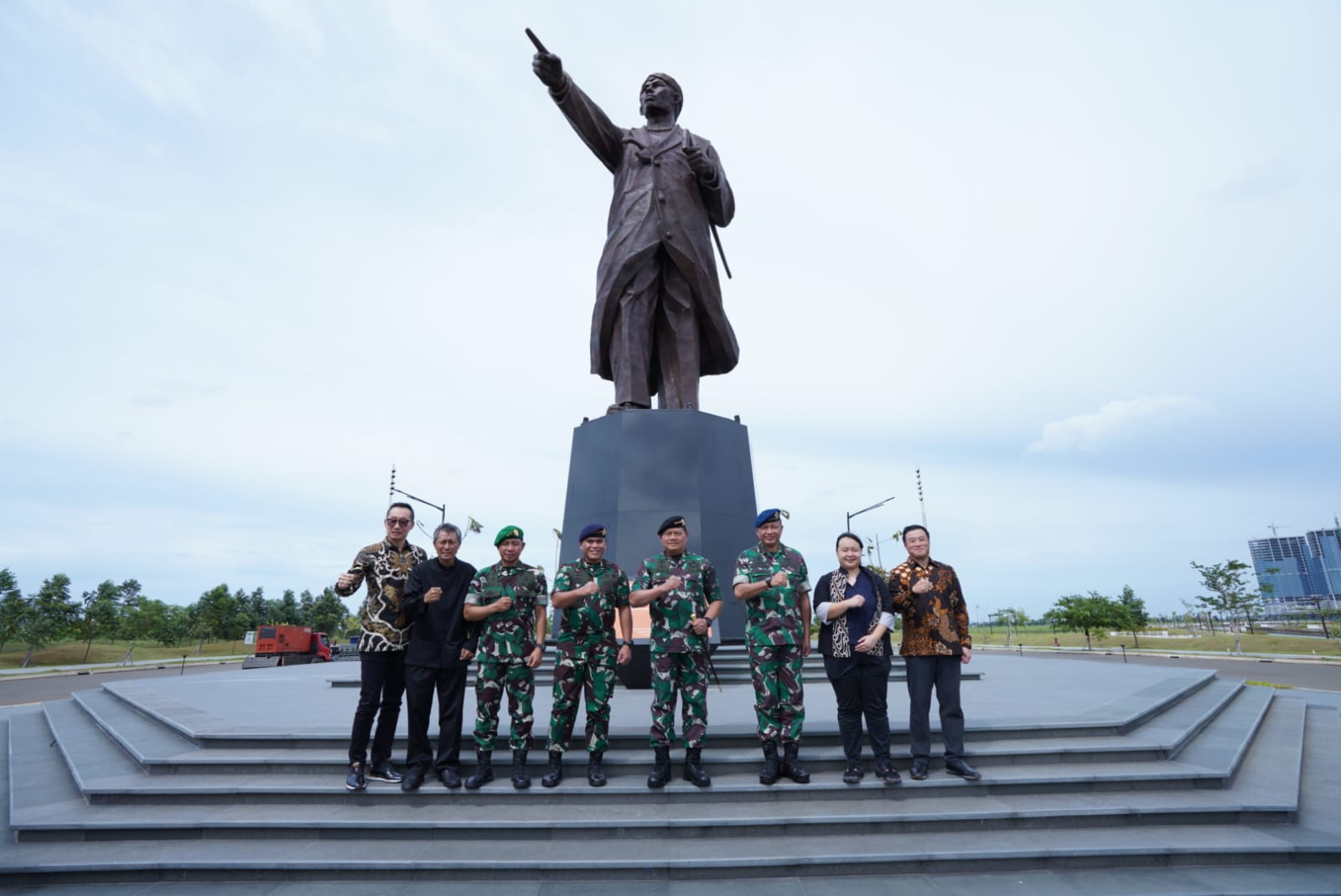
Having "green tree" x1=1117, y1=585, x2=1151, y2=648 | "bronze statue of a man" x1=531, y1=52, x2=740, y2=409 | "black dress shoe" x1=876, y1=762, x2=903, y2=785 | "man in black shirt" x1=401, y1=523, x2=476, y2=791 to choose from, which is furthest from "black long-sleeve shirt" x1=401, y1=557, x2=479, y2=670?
"green tree" x1=1117, y1=585, x2=1151, y2=648

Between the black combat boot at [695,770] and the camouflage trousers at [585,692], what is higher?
the camouflage trousers at [585,692]

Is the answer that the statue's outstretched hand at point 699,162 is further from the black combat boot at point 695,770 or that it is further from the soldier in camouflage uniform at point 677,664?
the black combat boot at point 695,770

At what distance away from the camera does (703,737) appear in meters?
Result: 4.07

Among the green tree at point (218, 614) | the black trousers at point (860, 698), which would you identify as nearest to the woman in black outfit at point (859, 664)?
the black trousers at point (860, 698)

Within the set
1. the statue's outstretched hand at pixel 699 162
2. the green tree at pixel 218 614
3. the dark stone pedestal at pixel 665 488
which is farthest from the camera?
the green tree at pixel 218 614

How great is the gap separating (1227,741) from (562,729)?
5.10 m

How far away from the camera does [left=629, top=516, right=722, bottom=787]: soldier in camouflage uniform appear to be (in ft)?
13.2

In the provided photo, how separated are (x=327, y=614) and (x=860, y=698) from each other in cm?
6849

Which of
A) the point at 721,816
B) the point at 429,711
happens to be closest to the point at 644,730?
the point at 721,816

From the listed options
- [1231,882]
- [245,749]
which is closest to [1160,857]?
[1231,882]

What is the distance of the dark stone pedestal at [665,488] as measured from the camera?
812 centimetres

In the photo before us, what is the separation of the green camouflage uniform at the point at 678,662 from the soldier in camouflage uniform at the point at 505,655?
0.77 metres

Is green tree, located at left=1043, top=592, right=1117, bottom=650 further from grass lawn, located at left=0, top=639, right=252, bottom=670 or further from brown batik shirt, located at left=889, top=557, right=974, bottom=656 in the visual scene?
grass lawn, located at left=0, top=639, right=252, bottom=670

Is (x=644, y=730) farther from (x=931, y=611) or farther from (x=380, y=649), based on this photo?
(x=931, y=611)
